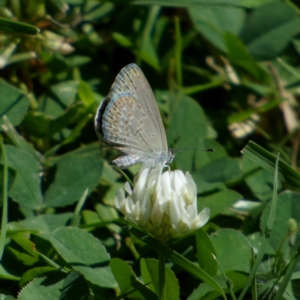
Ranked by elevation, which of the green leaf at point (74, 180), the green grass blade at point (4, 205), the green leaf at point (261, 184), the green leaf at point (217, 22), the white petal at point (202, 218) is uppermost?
the green leaf at point (217, 22)

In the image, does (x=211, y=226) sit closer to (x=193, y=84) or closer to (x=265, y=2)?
(x=193, y=84)

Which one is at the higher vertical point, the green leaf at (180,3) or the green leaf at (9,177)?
the green leaf at (180,3)

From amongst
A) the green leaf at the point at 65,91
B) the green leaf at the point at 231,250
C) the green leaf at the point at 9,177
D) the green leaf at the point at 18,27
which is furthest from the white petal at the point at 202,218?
the green leaf at the point at 65,91

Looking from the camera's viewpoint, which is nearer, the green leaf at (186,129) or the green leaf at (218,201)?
the green leaf at (218,201)

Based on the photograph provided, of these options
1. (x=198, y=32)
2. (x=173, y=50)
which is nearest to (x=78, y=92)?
(x=173, y=50)

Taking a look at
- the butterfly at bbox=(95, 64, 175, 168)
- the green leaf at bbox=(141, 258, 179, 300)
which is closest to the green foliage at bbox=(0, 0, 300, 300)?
the green leaf at bbox=(141, 258, 179, 300)

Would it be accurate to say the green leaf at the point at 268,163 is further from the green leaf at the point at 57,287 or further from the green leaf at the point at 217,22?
the green leaf at the point at 217,22

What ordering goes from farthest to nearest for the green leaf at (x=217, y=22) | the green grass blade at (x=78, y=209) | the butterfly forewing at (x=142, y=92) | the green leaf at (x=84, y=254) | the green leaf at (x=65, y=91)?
the green leaf at (x=217, y=22)
the green leaf at (x=65, y=91)
the butterfly forewing at (x=142, y=92)
the green grass blade at (x=78, y=209)
the green leaf at (x=84, y=254)
